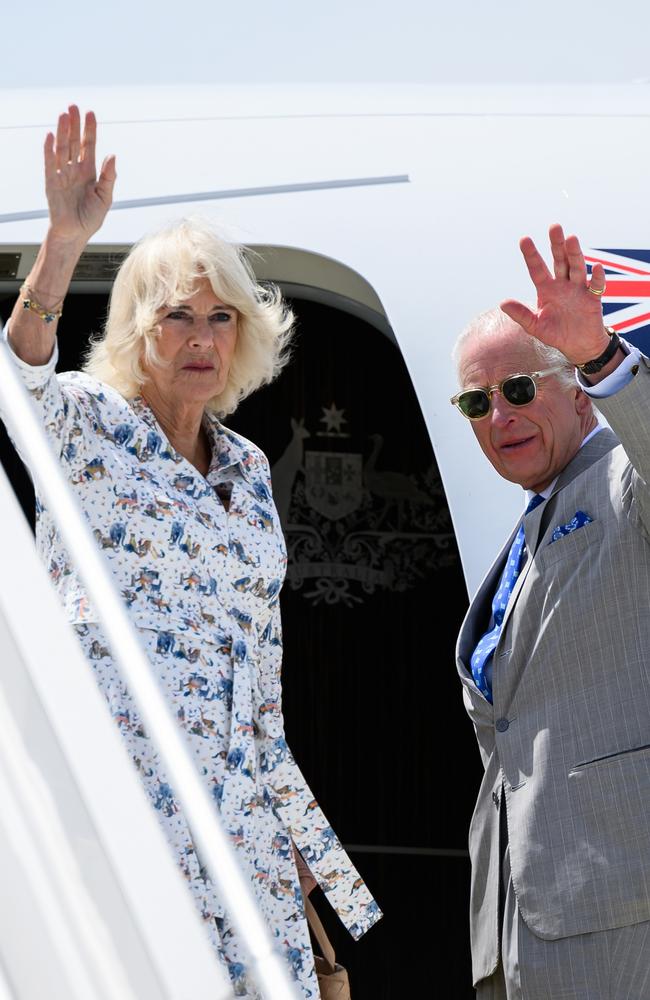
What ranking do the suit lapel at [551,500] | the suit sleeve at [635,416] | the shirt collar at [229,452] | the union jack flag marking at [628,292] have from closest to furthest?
the suit sleeve at [635,416], the suit lapel at [551,500], the shirt collar at [229,452], the union jack flag marking at [628,292]

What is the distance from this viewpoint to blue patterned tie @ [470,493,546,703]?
6.48 feet

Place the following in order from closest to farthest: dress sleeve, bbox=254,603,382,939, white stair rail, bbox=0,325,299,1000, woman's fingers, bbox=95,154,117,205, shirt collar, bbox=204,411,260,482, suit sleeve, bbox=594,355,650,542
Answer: white stair rail, bbox=0,325,299,1000 < suit sleeve, bbox=594,355,650,542 < woman's fingers, bbox=95,154,117,205 < dress sleeve, bbox=254,603,382,939 < shirt collar, bbox=204,411,260,482

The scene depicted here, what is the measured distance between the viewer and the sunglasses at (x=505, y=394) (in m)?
2.08

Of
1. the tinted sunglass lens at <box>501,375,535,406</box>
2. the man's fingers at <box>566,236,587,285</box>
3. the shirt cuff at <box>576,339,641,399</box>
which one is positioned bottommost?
the shirt cuff at <box>576,339,641,399</box>

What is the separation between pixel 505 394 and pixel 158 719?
54.8 inches

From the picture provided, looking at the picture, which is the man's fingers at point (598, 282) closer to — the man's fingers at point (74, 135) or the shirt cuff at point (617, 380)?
the shirt cuff at point (617, 380)

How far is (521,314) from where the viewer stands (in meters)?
1.77

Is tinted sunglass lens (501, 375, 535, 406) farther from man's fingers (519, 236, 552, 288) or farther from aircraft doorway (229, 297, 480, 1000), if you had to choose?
aircraft doorway (229, 297, 480, 1000)

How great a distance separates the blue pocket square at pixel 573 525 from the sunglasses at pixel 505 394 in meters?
0.25

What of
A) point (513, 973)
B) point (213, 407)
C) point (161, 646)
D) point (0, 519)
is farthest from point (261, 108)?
point (0, 519)

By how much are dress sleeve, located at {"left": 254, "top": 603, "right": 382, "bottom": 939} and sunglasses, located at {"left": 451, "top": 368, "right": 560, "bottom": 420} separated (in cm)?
46

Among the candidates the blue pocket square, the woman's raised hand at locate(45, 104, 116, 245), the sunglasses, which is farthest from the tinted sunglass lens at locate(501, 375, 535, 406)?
the woman's raised hand at locate(45, 104, 116, 245)

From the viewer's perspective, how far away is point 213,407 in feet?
7.41

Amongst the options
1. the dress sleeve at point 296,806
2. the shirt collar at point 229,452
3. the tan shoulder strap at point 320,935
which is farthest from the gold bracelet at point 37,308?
the tan shoulder strap at point 320,935
